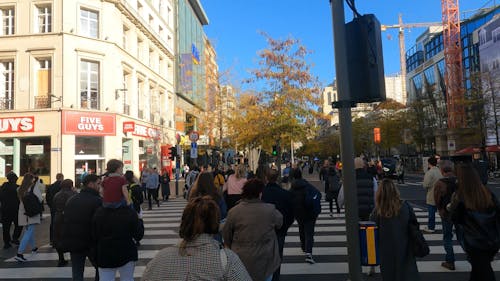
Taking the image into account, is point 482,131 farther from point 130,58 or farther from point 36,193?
point 36,193

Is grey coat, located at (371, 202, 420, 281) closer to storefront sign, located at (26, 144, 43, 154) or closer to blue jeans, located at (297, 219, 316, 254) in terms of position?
blue jeans, located at (297, 219, 316, 254)

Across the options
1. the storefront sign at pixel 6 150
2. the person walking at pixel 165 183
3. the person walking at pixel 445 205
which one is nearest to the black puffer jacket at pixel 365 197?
the person walking at pixel 445 205

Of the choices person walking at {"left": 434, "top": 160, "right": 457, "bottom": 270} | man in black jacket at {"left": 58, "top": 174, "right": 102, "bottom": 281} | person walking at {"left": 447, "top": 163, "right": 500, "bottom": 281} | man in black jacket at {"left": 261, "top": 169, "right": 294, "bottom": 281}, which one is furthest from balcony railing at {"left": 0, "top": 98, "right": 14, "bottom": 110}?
person walking at {"left": 447, "top": 163, "right": 500, "bottom": 281}

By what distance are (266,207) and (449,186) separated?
12.3 feet

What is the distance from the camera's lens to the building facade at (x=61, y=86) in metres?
27.5

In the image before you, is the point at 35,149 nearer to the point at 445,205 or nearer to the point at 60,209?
the point at 60,209

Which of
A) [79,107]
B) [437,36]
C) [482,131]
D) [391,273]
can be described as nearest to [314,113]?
[79,107]

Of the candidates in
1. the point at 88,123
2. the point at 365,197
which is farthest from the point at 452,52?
the point at 365,197

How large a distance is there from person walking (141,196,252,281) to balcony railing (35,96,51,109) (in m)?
28.7

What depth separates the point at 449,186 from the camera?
6535 mm

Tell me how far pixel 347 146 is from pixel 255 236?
133 cm

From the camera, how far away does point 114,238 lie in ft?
14.9

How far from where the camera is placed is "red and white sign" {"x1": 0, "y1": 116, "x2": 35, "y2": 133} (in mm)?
27453

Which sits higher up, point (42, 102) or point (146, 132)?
point (42, 102)
